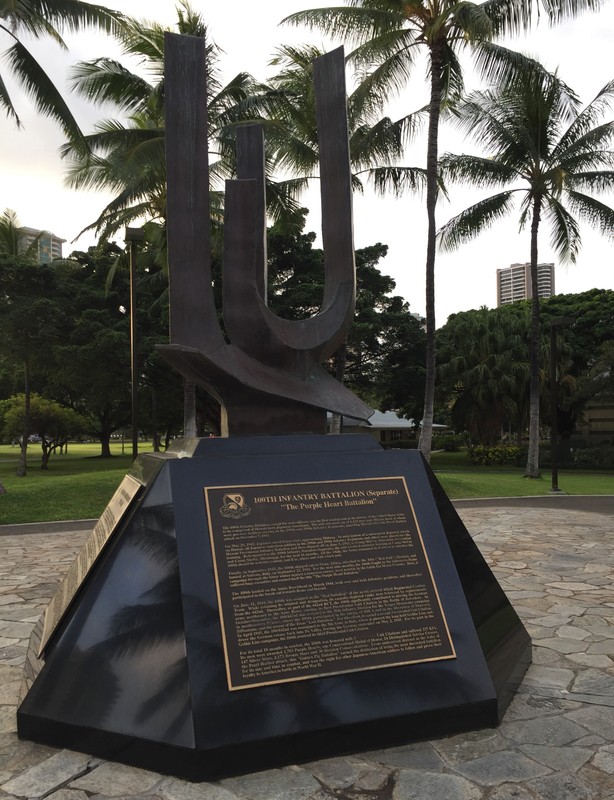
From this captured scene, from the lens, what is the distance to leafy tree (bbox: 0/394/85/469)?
26.9m

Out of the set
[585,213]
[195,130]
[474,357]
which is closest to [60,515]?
[195,130]

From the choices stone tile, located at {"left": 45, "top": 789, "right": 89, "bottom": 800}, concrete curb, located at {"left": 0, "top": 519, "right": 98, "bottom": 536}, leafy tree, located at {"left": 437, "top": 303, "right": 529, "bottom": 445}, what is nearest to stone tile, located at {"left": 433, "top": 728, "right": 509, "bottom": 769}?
stone tile, located at {"left": 45, "top": 789, "right": 89, "bottom": 800}

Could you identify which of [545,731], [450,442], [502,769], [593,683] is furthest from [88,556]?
[450,442]

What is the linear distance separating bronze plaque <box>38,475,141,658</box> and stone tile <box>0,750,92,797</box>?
2.14ft

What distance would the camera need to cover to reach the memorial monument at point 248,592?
3098 millimetres

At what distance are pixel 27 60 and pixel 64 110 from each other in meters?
0.96

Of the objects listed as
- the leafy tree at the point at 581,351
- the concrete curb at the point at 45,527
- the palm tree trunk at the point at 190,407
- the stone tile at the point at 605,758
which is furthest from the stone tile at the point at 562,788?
the leafy tree at the point at 581,351

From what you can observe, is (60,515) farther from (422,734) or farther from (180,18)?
(180,18)

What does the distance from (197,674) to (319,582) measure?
785 millimetres

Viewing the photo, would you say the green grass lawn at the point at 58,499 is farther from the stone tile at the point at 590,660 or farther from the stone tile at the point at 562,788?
the stone tile at the point at 562,788

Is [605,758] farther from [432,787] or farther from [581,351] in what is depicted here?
[581,351]

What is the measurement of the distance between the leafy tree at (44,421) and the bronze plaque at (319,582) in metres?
24.7

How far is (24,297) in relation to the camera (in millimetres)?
21297

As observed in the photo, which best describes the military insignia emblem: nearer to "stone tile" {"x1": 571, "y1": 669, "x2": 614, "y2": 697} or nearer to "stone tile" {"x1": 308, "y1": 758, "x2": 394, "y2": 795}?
"stone tile" {"x1": 308, "y1": 758, "x2": 394, "y2": 795}
